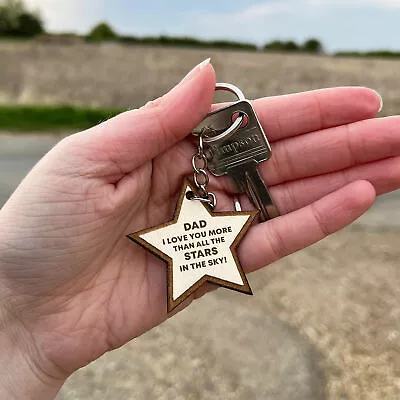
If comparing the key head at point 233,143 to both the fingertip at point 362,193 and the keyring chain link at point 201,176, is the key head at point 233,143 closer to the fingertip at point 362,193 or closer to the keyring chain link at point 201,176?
the keyring chain link at point 201,176

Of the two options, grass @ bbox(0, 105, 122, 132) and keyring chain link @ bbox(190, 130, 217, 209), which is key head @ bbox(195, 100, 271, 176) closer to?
keyring chain link @ bbox(190, 130, 217, 209)

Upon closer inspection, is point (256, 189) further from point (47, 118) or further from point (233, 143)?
point (47, 118)

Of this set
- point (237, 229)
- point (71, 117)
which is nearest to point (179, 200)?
point (237, 229)

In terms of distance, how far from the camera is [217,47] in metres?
12.4

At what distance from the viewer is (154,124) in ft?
5.05

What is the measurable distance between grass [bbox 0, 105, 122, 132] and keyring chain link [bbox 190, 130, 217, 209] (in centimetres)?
478

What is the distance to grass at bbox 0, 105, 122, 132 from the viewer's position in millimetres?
6469

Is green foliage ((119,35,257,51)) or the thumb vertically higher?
the thumb

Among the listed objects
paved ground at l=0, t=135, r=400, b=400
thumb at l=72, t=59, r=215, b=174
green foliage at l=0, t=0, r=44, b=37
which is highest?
thumb at l=72, t=59, r=215, b=174

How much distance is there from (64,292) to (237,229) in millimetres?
575

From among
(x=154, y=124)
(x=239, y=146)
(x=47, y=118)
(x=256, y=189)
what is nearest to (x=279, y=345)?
(x=256, y=189)

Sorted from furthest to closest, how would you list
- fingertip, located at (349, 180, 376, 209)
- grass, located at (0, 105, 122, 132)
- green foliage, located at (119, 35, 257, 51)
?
1. green foliage, located at (119, 35, 257, 51)
2. grass, located at (0, 105, 122, 132)
3. fingertip, located at (349, 180, 376, 209)

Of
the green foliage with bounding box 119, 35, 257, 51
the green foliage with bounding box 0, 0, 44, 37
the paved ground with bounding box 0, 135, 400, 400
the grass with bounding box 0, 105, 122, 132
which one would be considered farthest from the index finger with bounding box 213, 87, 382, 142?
the green foliage with bounding box 0, 0, 44, 37

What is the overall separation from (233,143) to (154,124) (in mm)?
289
